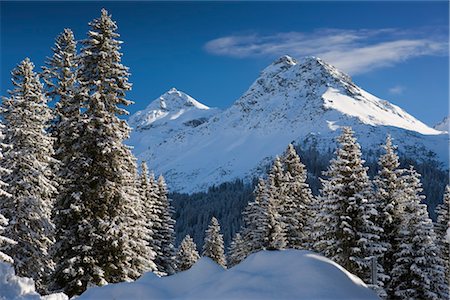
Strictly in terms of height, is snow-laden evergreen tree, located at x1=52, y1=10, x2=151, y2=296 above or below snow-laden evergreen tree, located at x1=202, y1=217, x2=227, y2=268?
above

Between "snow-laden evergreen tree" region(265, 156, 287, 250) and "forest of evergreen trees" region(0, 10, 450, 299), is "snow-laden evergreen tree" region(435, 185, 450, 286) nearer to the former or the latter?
"forest of evergreen trees" region(0, 10, 450, 299)

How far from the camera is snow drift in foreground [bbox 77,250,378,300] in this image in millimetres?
7992

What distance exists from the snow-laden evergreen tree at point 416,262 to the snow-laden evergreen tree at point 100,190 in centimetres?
1438

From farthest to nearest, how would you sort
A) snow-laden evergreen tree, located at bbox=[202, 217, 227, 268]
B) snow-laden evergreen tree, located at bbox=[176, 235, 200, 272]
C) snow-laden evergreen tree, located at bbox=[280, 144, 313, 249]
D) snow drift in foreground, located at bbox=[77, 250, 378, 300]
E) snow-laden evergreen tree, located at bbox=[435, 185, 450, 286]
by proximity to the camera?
snow-laden evergreen tree, located at bbox=[202, 217, 227, 268]
snow-laden evergreen tree, located at bbox=[176, 235, 200, 272]
snow-laden evergreen tree, located at bbox=[435, 185, 450, 286]
snow-laden evergreen tree, located at bbox=[280, 144, 313, 249]
snow drift in foreground, located at bbox=[77, 250, 378, 300]

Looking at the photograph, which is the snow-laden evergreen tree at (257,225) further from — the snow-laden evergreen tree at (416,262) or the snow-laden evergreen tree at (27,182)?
the snow-laden evergreen tree at (27,182)

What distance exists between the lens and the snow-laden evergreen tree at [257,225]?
32094 mm

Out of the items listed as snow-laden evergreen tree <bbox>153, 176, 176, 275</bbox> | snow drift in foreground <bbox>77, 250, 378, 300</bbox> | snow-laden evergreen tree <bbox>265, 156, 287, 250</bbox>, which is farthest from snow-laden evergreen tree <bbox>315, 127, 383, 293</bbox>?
snow drift in foreground <bbox>77, 250, 378, 300</bbox>

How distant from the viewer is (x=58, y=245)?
1798 centimetres

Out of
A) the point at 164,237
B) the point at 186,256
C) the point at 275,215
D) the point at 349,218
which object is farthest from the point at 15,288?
the point at 186,256

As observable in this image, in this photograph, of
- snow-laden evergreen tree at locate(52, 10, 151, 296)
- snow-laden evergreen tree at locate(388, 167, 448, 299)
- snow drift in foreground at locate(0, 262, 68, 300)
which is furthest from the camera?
snow-laden evergreen tree at locate(388, 167, 448, 299)

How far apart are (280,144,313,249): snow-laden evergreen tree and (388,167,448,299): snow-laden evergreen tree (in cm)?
762

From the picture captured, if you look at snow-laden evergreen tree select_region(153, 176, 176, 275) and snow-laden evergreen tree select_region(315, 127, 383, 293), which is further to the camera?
snow-laden evergreen tree select_region(153, 176, 176, 275)

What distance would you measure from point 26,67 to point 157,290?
17.0m

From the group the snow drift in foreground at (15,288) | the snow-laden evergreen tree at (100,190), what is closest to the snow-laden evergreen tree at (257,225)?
the snow-laden evergreen tree at (100,190)
